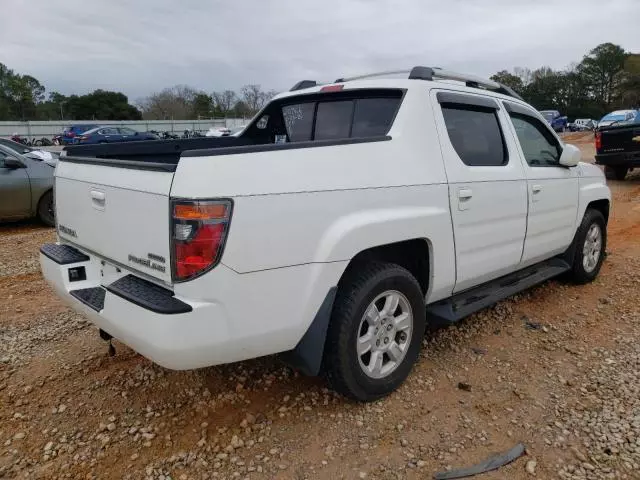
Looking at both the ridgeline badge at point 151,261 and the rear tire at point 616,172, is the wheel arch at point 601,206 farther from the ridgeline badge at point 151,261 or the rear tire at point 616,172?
→ the rear tire at point 616,172

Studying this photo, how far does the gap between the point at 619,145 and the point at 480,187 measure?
1043 cm

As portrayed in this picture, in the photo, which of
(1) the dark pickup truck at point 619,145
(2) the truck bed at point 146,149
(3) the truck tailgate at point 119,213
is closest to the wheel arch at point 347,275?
(3) the truck tailgate at point 119,213

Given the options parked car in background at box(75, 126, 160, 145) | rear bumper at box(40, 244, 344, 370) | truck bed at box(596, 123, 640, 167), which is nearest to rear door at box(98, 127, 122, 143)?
parked car in background at box(75, 126, 160, 145)

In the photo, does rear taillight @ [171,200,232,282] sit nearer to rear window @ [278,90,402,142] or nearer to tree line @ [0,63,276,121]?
rear window @ [278,90,402,142]

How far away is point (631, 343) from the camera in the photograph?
373 cm

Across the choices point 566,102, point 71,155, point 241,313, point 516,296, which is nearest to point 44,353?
point 71,155

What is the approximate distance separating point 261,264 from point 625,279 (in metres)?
4.58

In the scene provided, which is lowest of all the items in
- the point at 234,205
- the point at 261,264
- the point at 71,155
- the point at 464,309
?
the point at 464,309

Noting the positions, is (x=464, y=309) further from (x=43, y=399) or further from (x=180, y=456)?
(x=43, y=399)

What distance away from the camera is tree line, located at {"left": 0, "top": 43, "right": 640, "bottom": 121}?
64.6 meters

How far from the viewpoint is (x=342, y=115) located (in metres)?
3.53

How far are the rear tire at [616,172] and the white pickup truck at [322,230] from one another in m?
10.3

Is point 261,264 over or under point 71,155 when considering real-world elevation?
under

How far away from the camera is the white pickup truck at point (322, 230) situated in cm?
221
